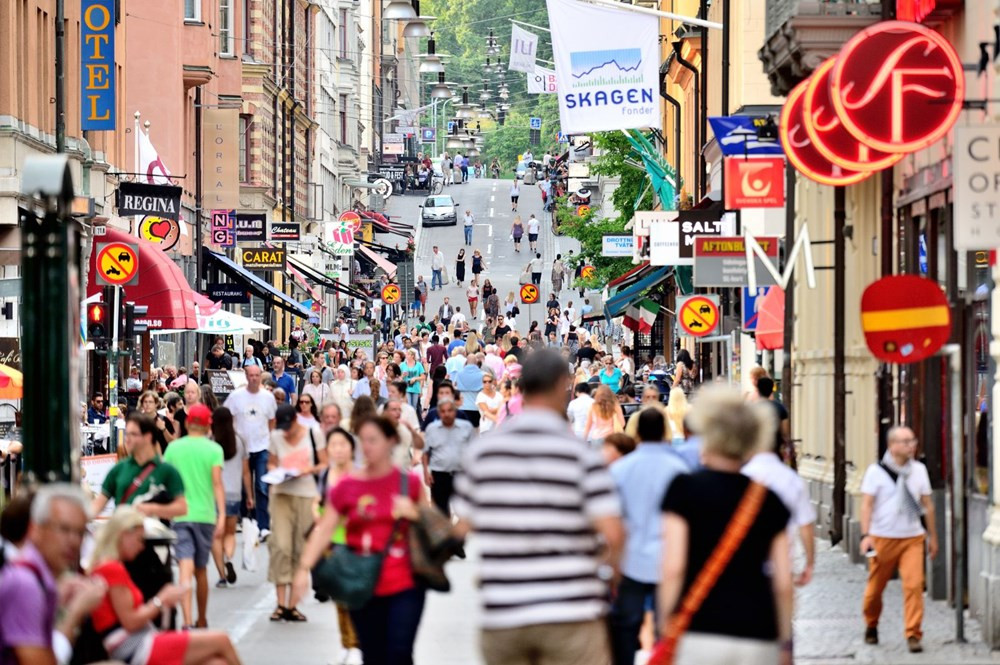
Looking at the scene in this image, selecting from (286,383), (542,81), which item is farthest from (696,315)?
(542,81)

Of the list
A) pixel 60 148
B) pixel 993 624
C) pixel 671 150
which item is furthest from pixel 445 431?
pixel 671 150

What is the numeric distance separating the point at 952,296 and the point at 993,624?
160 inches

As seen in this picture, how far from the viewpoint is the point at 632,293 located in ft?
152

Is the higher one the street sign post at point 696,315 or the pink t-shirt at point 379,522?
the street sign post at point 696,315

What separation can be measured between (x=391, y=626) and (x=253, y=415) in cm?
1234

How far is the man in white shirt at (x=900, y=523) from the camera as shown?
47.1 ft

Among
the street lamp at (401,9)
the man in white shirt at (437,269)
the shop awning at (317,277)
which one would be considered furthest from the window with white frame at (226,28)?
the man in white shirt at (437,269)

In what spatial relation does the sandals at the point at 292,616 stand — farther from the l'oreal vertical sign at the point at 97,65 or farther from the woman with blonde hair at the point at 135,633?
the l'oreal vertical sign at the point at 97,65

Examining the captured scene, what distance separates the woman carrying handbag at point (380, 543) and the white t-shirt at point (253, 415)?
11654 mm

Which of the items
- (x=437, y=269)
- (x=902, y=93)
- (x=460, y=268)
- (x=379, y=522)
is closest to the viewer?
(x=379, y=522)

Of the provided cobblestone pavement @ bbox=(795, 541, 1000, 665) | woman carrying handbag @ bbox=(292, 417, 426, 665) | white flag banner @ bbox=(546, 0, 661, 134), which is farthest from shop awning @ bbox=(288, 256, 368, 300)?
woman carrying handbag @ bbox=(292, 417, 426, 665)

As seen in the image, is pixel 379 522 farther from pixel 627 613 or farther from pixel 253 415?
pixel 253 415

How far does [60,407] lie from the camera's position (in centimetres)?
988

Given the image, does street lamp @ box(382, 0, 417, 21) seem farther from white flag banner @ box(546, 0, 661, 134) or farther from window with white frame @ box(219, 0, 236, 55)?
white flag banner @ box(546, 0, 661, 134)
